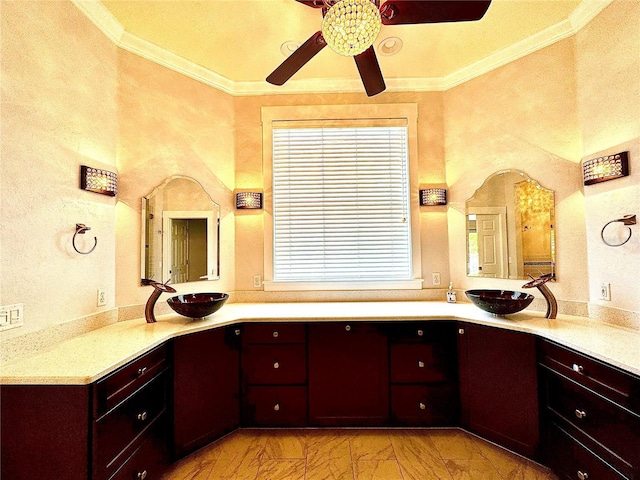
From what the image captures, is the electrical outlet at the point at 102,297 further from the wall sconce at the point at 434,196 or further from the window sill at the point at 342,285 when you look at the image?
the wall sconce at the point at 434,196

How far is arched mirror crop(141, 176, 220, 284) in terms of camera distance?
7.81 feet

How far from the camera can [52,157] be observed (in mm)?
1707

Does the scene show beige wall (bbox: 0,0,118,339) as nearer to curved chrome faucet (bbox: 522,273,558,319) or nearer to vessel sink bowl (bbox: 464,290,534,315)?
vessel sink bowl (bbox: 464,290,534,315)

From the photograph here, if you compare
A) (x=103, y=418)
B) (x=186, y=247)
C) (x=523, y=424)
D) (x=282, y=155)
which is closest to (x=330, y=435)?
(x=523, y=424)

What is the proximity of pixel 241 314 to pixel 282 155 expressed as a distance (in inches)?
63.7

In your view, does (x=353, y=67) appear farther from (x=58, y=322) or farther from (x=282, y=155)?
(x=58, y=322)

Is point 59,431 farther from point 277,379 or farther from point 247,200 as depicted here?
point 247,200

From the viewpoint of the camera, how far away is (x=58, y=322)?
173 centimetres

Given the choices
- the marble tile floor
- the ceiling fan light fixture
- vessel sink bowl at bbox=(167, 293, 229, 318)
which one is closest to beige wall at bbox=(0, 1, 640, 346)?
vessel sink bowl at bbox=(167, 293, 229, 318)

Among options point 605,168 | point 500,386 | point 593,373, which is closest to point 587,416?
point 593,373

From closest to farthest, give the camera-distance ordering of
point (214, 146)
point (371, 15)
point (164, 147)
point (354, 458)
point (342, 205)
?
point (371, 15) < point (354, 458) < point (164, 147) < point (214, 146) < point (342, 205)

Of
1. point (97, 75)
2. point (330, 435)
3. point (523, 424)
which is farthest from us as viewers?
point (330, 435)

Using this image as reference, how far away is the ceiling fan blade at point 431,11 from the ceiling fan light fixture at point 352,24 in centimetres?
15

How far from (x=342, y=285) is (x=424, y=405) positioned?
1.20 meters
